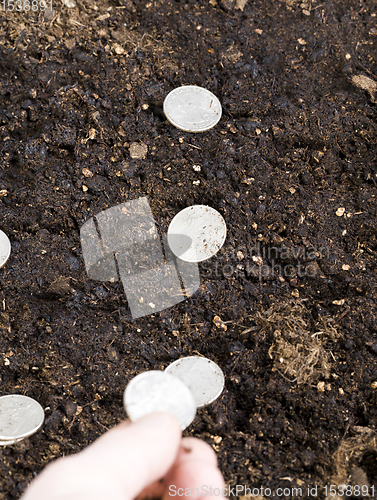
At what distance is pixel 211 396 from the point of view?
1.83 m

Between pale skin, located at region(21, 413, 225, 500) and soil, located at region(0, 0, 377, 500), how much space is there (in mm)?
689

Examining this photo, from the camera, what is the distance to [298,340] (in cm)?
197

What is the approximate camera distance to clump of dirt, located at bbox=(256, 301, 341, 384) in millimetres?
1907

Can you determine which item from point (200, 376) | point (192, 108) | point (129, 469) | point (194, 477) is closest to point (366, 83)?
point (192, 108)

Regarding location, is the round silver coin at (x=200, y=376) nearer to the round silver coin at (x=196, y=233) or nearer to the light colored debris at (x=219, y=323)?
the light colored debris at (x=219, y=323)

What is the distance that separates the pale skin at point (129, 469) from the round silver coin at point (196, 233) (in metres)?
1.15

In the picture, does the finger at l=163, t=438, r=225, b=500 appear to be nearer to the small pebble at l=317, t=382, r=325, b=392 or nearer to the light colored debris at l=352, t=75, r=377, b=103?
the small pebble at l=317, t=382, r=325, b=392

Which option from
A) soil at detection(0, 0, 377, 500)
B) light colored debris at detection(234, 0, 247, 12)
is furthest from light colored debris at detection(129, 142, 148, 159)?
light colored debris at detection(234, 0, 247, 12)

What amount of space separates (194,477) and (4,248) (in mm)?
1671

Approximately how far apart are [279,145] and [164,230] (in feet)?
3.22

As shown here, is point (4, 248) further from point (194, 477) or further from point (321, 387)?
point (321, 387)

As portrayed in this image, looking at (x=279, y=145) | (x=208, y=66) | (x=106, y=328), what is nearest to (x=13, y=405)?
(x=106, y=328)

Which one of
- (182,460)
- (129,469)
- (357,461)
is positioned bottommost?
(357,461)

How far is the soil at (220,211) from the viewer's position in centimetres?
183
